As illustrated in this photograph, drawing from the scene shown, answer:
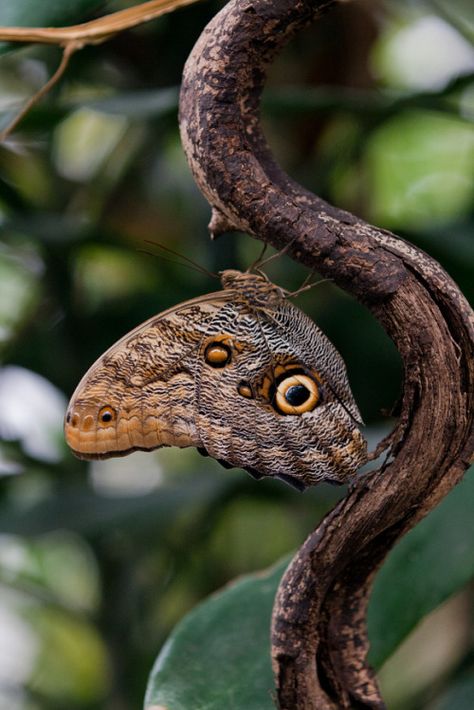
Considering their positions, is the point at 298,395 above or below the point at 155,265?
above

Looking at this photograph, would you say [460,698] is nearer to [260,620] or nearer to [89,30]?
[260,620]

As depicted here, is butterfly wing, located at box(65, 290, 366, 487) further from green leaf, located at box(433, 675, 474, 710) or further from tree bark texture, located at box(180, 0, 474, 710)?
green leaf, located at box(433, 675, 474, 710)

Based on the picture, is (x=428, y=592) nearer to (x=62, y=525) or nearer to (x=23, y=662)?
(x=62, y=525)

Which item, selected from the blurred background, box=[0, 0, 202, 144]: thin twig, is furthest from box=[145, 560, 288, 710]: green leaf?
box=[0, 0, 202, 144]: thin twig

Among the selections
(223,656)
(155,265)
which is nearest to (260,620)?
(223,656)

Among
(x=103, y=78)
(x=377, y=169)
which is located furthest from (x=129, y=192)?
(x=377, y=169)

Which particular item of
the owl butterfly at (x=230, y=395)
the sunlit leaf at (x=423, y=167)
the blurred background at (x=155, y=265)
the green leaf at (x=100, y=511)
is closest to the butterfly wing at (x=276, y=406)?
the owl butterfly at (x=230, y=395)
